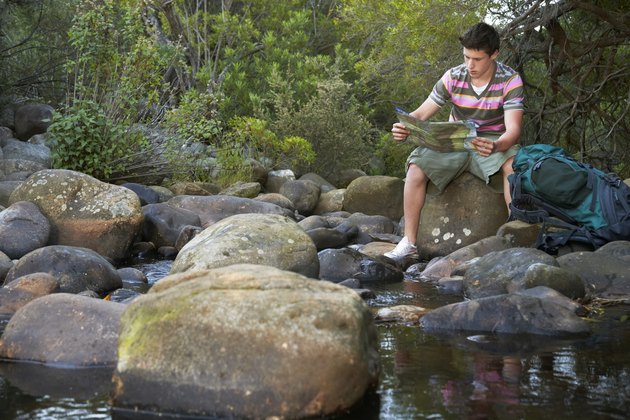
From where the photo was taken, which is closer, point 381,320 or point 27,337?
point 27,337

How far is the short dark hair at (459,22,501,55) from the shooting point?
22.9 feet

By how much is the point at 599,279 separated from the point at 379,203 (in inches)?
189

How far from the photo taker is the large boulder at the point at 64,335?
4228mm

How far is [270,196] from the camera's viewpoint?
437 inches

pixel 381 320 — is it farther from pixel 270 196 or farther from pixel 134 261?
pixel 270 196

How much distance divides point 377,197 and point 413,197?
306cm

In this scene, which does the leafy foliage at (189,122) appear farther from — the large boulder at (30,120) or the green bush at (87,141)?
the large boulder at (30,120)

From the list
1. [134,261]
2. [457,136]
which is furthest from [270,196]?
[457,136]

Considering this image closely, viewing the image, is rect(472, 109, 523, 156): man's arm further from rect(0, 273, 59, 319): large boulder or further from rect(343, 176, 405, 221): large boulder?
rect(343, 176, 405, 221): large boulder

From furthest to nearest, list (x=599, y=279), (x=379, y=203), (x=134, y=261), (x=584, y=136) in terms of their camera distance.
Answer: (x=379, y=203), (x=584, y=136), (x=134, y=261), (x=599, y=279)

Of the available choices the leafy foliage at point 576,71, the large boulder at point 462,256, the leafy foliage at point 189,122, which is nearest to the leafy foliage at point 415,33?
the leafy foliage at point 576,71

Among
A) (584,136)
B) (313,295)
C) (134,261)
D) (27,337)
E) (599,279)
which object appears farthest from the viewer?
(584,136)

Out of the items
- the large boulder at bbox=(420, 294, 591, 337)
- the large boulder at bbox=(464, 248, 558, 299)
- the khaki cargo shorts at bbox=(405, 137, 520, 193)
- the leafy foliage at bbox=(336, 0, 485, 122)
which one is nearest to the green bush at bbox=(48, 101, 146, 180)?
the leafy foliage at bbox=(336, 0, 485, 122)

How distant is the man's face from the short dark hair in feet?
0.12
